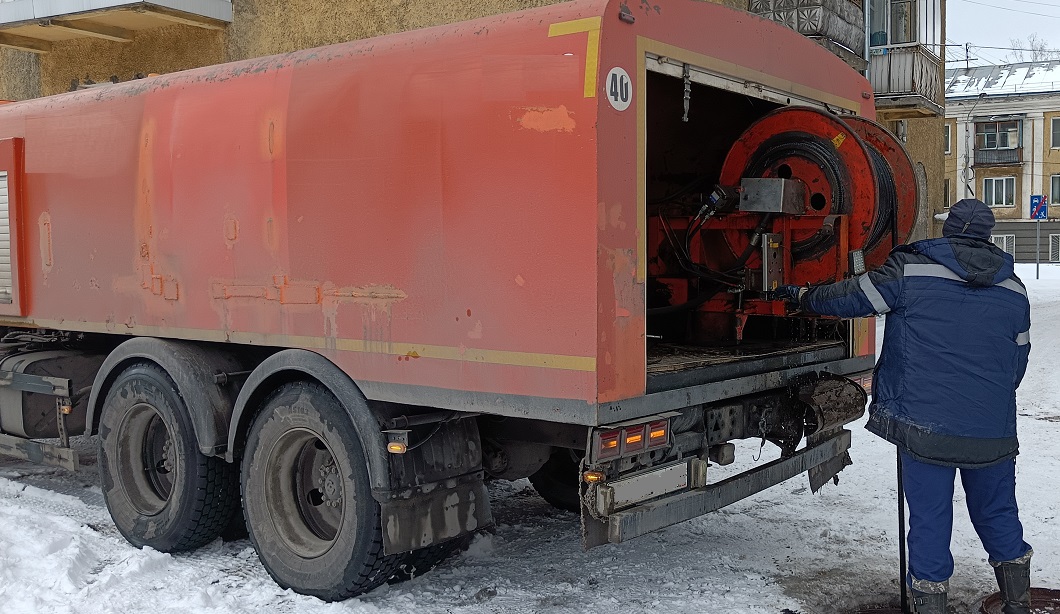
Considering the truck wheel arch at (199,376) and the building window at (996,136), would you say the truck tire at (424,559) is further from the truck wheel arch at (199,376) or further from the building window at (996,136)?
the building window at (996,136)

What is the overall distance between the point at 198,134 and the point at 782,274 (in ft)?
10.7

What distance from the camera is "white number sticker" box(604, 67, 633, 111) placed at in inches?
151

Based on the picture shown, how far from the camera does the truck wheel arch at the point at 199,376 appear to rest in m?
5.23

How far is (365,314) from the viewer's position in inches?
180

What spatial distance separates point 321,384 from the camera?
15.8 ft

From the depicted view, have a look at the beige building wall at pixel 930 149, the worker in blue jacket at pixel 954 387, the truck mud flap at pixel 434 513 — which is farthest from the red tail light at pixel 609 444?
the beige building wall at pixel 930 149

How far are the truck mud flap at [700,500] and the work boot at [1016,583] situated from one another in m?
1.07

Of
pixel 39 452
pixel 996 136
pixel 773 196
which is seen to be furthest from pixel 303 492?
pixel 996 136

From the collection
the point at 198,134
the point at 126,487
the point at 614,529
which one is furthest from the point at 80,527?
the point at 614,529

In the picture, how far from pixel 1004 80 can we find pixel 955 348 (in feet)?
155

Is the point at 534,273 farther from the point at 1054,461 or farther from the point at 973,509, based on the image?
the point at 1054,461

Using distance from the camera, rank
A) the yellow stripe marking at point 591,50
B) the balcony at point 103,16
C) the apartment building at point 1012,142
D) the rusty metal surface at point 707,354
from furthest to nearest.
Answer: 1. the apartment building at point 1012,142
2. the balcony at point 103,16
3. the rusty metal surface at point 707,354
4. the yellow stripe marking at point 591,50

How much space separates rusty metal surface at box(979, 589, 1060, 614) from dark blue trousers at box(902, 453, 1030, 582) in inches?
10.6

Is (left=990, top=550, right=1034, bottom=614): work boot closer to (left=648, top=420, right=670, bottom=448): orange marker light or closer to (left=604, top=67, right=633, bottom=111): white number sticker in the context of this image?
(left=648, top=420, right=670, bottom=448): orange marker light
